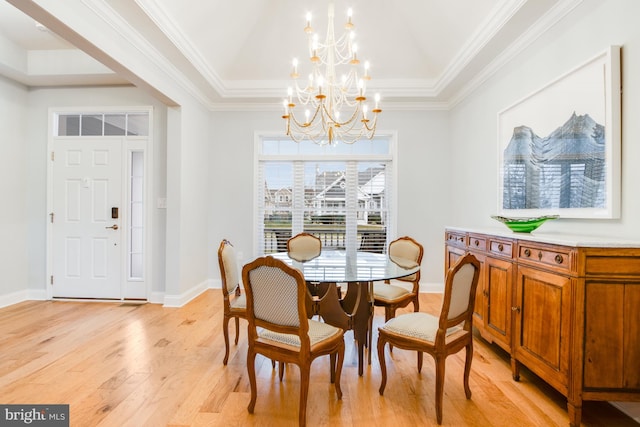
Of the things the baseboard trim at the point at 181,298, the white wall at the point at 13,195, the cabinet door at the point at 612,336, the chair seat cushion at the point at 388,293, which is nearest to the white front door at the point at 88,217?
the white wall at the point at 13,195

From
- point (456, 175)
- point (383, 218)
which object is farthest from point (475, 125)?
point (383, 218)

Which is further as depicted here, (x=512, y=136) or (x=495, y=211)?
(x=495, y=211)

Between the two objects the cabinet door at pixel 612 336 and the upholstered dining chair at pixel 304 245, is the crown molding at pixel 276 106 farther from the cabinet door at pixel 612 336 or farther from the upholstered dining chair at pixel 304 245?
the cabinet door at pixel 612 336

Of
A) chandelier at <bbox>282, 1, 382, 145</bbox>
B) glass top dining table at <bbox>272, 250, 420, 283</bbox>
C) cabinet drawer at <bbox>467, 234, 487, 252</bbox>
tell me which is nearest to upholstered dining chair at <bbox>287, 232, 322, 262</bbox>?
glass top dining table at <bbox>272, 250, 420, 283</bbox>

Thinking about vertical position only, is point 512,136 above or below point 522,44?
below

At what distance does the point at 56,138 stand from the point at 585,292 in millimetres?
5558

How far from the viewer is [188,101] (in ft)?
13.2

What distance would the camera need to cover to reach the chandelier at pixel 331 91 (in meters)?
2.40

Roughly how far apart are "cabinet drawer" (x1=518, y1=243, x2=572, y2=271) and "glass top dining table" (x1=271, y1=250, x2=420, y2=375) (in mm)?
735

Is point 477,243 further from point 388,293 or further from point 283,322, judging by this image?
point 283,322

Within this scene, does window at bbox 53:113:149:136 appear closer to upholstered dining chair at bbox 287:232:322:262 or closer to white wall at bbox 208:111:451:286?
white wall at bbox 208:111:451:286

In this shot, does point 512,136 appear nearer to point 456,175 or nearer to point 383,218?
point 456,175

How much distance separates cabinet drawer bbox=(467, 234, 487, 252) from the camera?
2.62 metres

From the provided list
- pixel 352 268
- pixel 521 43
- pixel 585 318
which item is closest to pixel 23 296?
pixel 352 268
